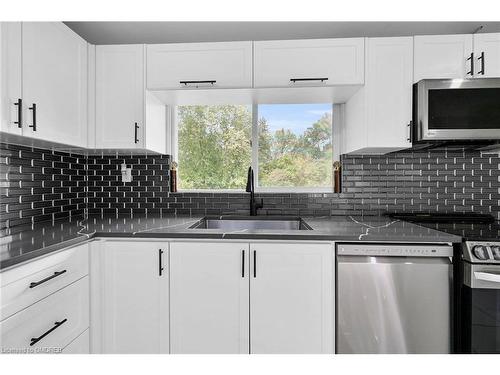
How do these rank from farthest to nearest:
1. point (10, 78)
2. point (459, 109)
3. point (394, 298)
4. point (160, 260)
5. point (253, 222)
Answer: point (253, 222) → point (459, 109) → point (160, 260) → point (394, 298) → point (10, 78)

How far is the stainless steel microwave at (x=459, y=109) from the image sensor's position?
1.91 meters

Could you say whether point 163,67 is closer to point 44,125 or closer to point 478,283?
point 44,125

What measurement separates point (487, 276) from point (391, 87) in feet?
4.00

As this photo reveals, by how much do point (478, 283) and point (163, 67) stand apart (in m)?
2.19

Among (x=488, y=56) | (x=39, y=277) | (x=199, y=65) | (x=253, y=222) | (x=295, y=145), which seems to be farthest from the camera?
(x=295, y=145)

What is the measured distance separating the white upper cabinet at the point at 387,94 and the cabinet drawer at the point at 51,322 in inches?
75.3

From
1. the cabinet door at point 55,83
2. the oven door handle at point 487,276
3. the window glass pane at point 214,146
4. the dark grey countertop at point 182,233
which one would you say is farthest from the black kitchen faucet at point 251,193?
the oven door handle at point 487,276

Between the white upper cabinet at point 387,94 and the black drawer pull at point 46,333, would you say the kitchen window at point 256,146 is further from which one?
the black drawer pull at point 46,333

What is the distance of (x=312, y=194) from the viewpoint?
2.56m

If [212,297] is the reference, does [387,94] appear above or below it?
above

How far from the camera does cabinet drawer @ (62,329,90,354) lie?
1629 mm

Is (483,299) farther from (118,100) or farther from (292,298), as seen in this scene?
(118,100)

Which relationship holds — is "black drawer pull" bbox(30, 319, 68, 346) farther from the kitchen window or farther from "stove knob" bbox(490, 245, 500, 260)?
"stove knob" bbox(490, 245, 500, 260)

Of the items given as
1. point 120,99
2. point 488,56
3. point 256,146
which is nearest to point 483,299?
point 488,56
